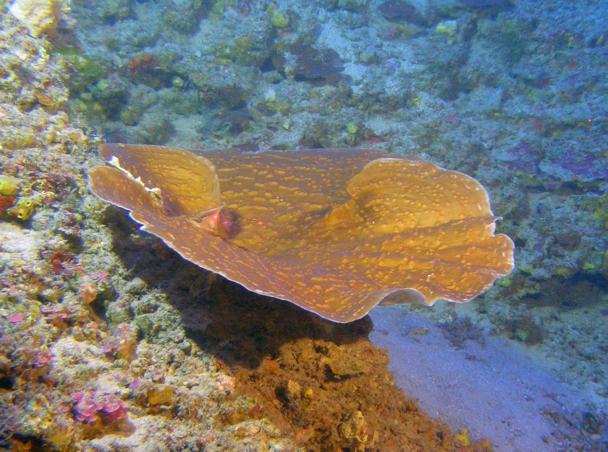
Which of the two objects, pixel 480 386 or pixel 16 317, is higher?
pixel 16 317

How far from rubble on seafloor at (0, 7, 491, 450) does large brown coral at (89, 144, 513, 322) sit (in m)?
0.35

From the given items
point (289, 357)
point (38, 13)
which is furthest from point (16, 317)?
point (38, 13)

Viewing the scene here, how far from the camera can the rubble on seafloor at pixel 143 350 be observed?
168 cm

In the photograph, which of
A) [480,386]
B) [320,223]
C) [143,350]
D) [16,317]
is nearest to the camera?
[16,317]

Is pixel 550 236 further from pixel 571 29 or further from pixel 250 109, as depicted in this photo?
pixel 571 29

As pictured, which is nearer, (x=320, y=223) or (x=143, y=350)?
(x=143, y=350)

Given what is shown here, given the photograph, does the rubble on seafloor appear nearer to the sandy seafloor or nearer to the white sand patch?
the sandy seafloor

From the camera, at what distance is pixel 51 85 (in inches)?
140

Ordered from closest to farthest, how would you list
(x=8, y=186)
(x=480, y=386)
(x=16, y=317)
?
1. (x=16, y=317)
2. (x=8, y=186)
3. (x=480, y=386)

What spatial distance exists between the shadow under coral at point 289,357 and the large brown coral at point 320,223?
0.33m

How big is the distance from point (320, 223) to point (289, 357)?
112 cm

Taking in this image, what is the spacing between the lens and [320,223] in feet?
9.98

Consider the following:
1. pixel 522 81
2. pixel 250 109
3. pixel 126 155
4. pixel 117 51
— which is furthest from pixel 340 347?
pixel 522 81

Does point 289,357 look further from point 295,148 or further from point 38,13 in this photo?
point 295,148
